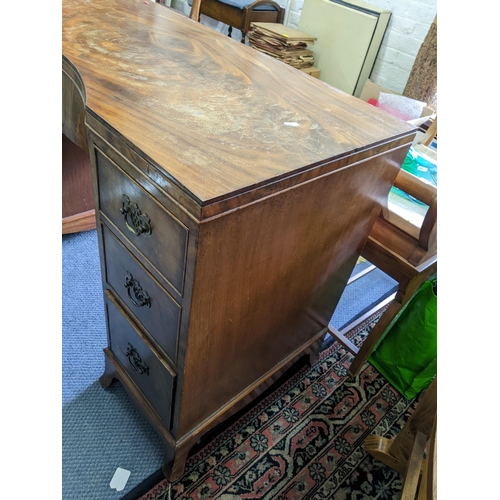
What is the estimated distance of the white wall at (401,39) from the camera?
6.84 feet

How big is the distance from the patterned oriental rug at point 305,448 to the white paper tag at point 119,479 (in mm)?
37

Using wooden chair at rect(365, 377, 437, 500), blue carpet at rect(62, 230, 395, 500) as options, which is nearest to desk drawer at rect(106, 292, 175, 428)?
blue carpet at rect(62, 230, 395, 500)

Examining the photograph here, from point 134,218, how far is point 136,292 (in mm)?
190

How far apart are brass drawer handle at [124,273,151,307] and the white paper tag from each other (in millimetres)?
549

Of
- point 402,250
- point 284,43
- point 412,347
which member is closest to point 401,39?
point 284,43

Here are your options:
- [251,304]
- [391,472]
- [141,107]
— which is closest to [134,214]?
[141,107]

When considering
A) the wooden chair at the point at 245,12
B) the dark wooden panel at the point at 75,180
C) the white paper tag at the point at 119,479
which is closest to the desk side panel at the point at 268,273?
the white paper tag at the point at 119,479

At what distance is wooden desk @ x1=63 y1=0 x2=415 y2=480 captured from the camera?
1.92 ft

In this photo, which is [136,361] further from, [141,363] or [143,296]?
[143,296]

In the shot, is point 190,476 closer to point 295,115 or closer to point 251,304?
point 251,304

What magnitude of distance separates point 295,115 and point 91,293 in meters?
1.12

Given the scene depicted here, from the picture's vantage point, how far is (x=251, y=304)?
79 centimetres

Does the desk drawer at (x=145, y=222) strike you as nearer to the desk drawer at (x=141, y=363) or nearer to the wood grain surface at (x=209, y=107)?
the wood grain surface at (x=209, y=107)

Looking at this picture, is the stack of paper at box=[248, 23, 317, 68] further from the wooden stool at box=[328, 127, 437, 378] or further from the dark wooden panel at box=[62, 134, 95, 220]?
the wooden stool at box=[328, 127, 437, 378]
